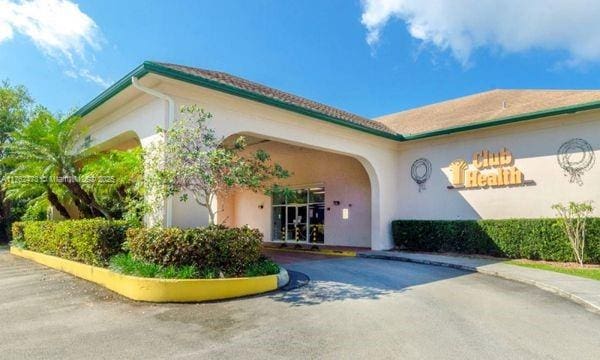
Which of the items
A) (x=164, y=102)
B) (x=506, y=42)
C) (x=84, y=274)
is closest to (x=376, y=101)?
(x=506, y=42)

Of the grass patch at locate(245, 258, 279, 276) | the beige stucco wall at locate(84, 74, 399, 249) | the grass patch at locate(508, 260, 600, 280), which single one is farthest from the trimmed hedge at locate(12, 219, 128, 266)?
the grass patch at locate(508, 260, 600, 280)

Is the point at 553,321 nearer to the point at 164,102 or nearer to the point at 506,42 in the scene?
the point at 164,102

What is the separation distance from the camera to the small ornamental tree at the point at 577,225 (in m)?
11.5

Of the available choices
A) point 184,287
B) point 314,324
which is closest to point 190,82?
point 184,287

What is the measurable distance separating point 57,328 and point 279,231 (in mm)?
15986

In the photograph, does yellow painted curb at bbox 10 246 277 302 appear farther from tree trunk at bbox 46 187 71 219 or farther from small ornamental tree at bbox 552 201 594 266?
small ornamental tree at bbox 552 201 594 266

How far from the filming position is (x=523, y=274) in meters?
9.97

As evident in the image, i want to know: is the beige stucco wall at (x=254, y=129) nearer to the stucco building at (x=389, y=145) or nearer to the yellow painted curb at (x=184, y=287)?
the stucco building at (x=389, y=145)

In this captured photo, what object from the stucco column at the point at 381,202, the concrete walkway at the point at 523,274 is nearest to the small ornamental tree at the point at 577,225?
the concrete walkway at the point at 523,274

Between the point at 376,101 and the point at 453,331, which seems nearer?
the point at 453,331

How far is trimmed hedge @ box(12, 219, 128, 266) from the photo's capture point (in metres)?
9.16

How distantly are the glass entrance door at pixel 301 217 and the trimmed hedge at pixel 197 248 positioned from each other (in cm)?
1139

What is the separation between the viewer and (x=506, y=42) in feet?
58.0

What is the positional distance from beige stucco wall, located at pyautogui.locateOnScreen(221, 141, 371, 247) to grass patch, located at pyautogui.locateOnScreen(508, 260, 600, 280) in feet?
23.1
